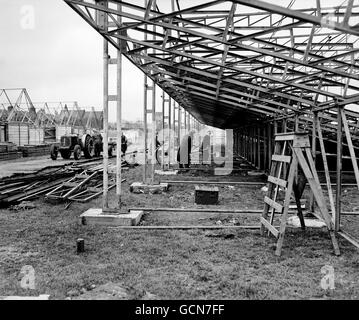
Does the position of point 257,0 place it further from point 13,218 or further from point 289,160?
point 13,218

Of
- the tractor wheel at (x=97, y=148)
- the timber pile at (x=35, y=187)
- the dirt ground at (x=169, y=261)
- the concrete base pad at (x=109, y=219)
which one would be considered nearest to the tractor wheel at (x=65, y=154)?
the tractor wheel at (x=97, y=148)

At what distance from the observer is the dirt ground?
420cm

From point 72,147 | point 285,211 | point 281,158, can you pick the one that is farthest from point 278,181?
point 72,147

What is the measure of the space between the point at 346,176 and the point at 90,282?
47.2 ft

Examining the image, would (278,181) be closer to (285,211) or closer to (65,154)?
(285,211)

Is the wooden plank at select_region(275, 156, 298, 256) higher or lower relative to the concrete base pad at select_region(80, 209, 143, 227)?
higher

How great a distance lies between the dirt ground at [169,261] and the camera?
165 inches

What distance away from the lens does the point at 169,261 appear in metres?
5.25

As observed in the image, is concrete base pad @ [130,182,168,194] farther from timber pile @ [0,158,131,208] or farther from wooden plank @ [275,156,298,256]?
wooden plank @ [275,156,298,256]

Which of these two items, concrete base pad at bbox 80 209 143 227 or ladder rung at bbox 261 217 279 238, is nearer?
ladder rung at bbox 261 217 279 238

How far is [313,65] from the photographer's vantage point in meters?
6.22

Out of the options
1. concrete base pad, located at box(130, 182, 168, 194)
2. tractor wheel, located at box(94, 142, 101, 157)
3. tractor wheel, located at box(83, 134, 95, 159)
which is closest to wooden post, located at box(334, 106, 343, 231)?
concrete base pad, located at box(130, 182, 168, 194)
